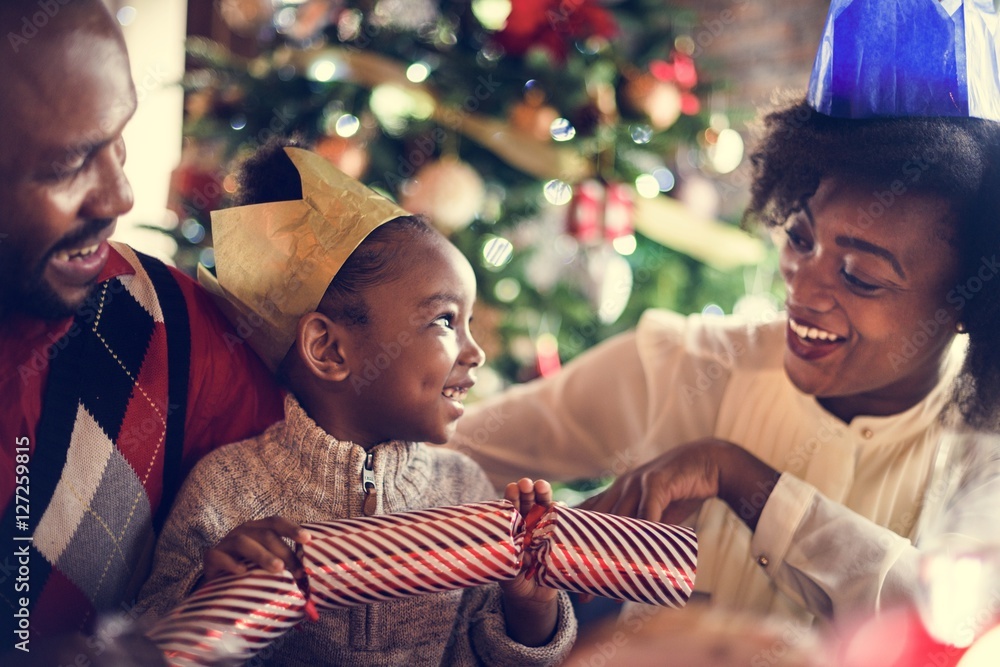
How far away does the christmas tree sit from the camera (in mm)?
1965

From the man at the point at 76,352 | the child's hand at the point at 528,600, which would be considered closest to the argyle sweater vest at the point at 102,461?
the man at the point at 76,352

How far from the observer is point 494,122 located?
78.9 inches

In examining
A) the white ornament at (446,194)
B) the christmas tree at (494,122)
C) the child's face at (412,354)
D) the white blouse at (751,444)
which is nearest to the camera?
the child's face at (412,354)

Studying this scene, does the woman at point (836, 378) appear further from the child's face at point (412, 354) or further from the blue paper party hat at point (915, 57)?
the child's face at point (412, 354)

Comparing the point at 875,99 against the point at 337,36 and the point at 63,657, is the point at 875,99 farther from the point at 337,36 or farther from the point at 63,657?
the point at 337,36

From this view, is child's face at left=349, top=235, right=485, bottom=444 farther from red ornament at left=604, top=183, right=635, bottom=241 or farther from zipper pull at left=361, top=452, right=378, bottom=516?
red ornament at left=604, top=183, right=635, bottom=241

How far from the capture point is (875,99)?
112 centimetres

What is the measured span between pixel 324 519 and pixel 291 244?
323mm

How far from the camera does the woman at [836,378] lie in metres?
1.10

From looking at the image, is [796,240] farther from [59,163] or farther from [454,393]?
[59,163]

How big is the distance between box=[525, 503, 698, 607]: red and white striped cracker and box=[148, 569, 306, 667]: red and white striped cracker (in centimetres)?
26

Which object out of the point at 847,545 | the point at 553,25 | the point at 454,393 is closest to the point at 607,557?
the point at 454,393

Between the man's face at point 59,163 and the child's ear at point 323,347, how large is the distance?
9.6 inches

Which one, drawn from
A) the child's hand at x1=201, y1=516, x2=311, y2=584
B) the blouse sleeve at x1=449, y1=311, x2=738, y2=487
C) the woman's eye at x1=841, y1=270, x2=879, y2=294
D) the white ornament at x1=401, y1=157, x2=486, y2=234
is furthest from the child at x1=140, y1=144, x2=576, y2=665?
the white ornament at x1=401, y1=157, x2=486, y2=234
